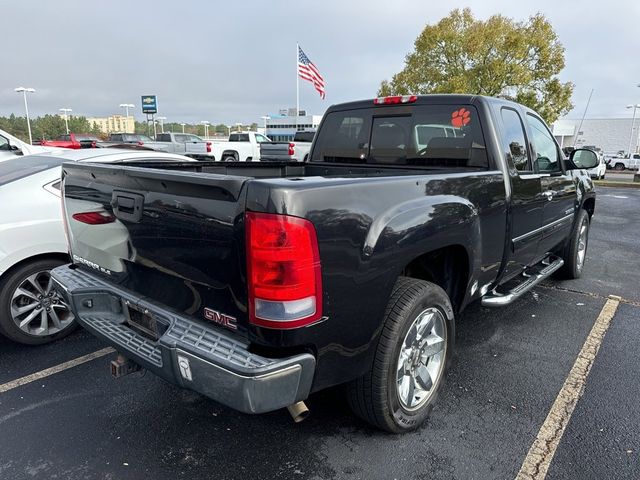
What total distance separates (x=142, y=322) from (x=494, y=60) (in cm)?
2804

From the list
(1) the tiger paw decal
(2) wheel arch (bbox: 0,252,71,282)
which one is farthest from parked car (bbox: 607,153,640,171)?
(2) wheel arch (bbox: 0,252,71,282)

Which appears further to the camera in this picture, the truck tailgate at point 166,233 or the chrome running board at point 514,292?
the chrome running board at point 514,292

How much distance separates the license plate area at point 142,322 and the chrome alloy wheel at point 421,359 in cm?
129

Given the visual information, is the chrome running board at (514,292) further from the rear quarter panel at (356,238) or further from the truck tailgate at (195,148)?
the truck tailgate at (195,148)

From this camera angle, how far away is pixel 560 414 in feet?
9.33

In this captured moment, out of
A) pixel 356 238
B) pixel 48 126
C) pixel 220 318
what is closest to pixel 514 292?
pixel 356 238

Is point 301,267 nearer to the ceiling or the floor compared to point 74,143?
nearer to the floor

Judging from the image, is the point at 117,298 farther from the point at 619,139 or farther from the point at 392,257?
the point at 619,139

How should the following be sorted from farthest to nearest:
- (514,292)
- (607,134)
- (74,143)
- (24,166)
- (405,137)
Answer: (607,134), (74,143), (24,166), (405,137), (514,292)

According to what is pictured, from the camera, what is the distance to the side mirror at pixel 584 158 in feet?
15.9

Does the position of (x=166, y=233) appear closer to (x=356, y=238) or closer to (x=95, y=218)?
(x=95, y=218)

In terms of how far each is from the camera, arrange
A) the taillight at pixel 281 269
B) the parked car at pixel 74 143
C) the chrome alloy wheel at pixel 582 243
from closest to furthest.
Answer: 1. the taillight at pixel 281 269
2. the chrome alloy wheel at pixel 582 243
3. the parked car at pixel 74 143

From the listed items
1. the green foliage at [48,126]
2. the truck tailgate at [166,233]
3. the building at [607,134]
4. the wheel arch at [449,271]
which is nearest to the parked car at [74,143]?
the truck tailgate at [166,233]

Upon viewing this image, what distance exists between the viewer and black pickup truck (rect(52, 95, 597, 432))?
6.20ft
